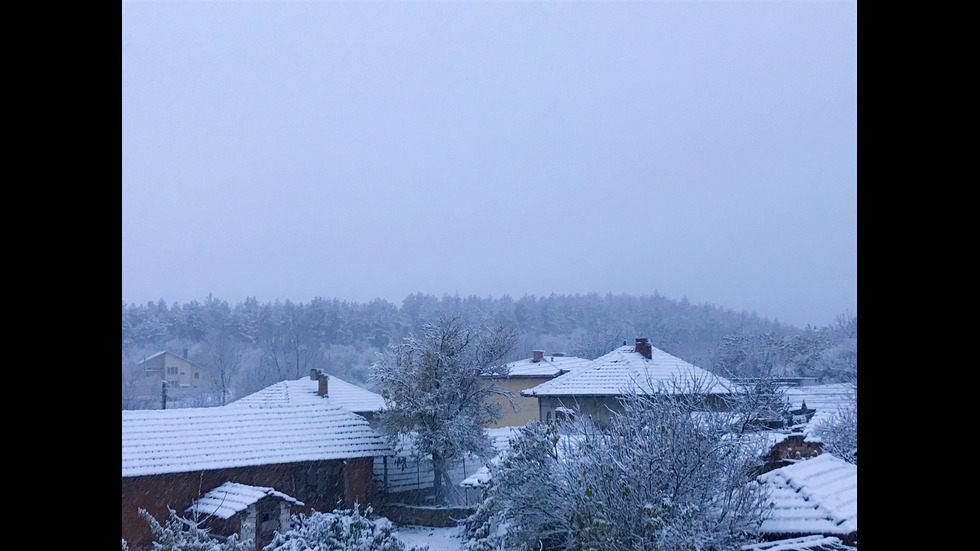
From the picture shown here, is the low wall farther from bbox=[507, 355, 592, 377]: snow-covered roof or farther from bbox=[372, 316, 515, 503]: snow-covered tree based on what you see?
bbox=[507, 355, 592, 377]: snow-covered roof

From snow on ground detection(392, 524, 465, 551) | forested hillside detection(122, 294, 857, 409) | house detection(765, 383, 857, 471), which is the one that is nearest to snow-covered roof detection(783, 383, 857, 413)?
house detection(765, 383, 857, 471)

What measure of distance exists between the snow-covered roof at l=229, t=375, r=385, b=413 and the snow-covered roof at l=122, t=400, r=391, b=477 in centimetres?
128

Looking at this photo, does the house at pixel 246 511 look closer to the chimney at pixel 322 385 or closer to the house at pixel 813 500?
the chimney at pixel 322 385

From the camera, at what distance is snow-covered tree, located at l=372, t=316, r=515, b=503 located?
39.0ft

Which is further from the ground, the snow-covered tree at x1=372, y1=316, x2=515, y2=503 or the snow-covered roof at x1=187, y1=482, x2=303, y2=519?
the snow-covered tree at x1=372, y1=316, x2=515, y2=503

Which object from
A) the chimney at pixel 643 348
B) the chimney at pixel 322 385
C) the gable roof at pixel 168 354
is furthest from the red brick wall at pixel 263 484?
the gable roof at pixel 168 354

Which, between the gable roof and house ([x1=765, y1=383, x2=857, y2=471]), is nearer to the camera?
house ([x1=765, y1=383, x2=857, y2=471])

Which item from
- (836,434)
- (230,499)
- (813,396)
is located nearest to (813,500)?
(836,434)

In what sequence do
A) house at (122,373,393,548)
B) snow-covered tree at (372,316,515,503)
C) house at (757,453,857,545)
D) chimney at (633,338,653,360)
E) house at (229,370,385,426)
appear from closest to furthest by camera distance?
house at (757,453,857,545) → house at (122,373,393,548) → chimney at (633,338,653,360) → snow-covered tree at (372,316,515,503) → house at (229,370,385,426)

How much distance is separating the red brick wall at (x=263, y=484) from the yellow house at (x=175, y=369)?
24.4 feet

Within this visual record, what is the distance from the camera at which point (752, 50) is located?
6672 mm

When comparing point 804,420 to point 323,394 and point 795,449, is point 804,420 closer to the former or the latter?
point 795,449

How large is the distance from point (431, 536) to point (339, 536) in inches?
160

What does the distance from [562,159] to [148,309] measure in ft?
55.1
